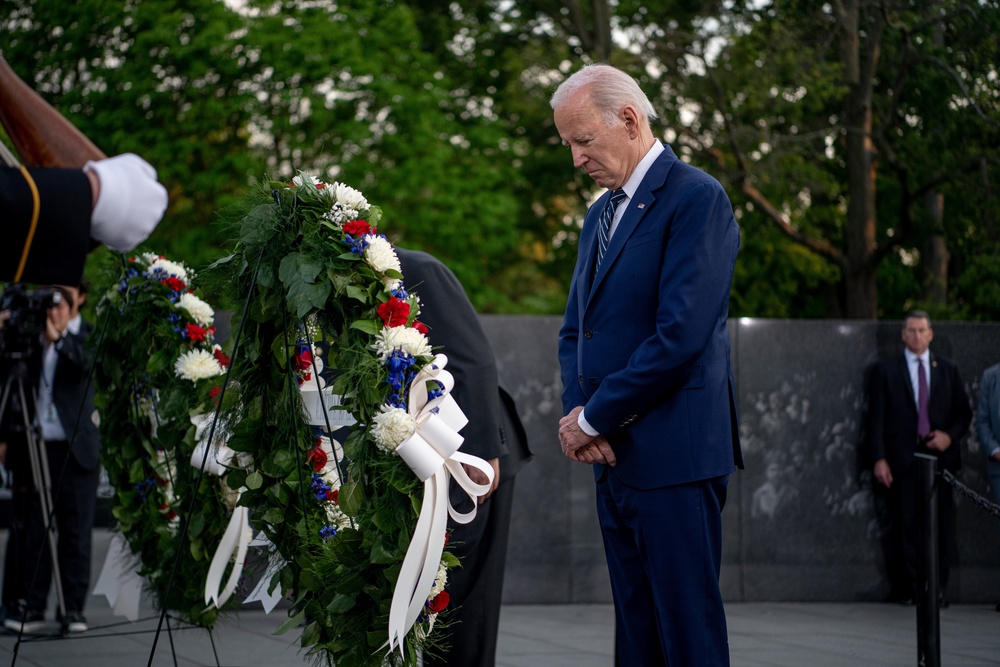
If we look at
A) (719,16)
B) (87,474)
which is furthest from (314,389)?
(719,16)

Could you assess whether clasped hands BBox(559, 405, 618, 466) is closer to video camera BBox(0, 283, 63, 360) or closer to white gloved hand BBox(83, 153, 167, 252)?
white gloved hand BBox(83, 153, 167, 252)

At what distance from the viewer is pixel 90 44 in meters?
22.6

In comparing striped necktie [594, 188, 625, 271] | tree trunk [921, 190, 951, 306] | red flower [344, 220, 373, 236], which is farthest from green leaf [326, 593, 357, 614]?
tree trunk [921, 190, 951, 306]

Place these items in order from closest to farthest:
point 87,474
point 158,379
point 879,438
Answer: point 158,379, point 87,474, point 879,438

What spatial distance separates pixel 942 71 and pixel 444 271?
596 inches

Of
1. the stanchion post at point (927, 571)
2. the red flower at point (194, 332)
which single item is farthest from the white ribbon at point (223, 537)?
the stanchion post at point (927, 571)

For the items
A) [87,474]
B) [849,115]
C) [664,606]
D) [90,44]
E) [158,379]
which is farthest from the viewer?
[90,44]

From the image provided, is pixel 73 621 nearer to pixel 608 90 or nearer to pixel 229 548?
pixel 229 548

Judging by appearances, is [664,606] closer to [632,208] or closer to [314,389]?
[632,208]

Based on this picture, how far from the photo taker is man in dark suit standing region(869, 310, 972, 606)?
9.37m

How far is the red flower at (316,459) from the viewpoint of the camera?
4398 millimetres

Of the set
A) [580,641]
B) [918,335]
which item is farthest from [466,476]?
[918,335]

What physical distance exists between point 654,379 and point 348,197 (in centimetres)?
124

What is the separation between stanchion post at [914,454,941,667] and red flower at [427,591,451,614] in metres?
2.79
